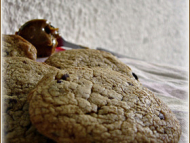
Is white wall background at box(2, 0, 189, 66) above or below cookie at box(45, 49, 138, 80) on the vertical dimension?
above

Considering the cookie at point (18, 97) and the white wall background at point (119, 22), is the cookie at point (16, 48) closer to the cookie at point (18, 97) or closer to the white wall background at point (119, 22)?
the cookie at point (18, 97)

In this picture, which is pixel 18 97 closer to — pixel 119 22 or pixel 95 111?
pixel 95 111

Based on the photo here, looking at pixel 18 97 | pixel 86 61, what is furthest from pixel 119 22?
pixel 18 97

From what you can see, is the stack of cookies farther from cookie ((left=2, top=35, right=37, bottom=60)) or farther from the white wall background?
the white wall background

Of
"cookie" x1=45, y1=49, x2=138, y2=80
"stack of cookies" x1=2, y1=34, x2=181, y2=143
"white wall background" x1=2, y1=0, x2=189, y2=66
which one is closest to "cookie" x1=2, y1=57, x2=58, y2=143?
"stack of cookies" x1=2, y1=34, x2=181, y2=143

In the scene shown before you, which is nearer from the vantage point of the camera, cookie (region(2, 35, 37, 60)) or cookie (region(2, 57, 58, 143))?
cookie (region(2, 57, 58, 143))

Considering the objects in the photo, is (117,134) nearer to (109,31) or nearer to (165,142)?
(165,142)
